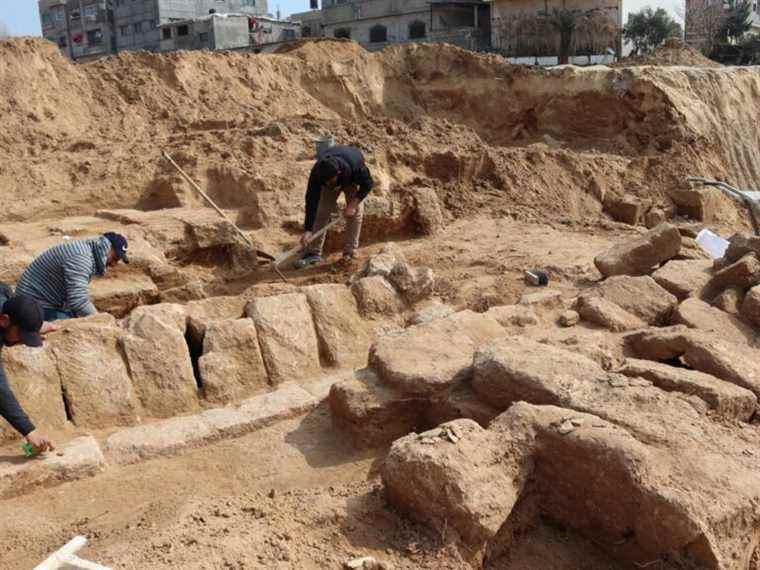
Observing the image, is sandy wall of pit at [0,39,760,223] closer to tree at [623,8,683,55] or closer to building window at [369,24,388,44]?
tree at [623,8,683,55]

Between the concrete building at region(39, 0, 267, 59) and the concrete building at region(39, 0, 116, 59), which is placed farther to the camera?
the concrete building at region(39, 0, 116, 59)

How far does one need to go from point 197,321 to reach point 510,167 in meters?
6.67

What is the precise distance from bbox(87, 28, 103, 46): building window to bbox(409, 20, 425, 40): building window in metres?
21.4

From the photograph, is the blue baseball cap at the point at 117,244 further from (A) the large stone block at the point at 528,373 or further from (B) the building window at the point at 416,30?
(B) the building window at the point at 416,30

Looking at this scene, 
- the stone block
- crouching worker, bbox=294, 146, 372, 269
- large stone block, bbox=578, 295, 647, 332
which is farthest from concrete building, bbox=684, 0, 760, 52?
the stone block

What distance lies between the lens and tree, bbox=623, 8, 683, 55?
30.6 m

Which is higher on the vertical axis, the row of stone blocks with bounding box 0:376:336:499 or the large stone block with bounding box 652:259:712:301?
the large stone block with bounding box 652:259:712:301

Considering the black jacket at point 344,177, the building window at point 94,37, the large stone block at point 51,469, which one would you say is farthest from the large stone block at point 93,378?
the building window at point 94,37

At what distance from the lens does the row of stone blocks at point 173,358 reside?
3.82 meters

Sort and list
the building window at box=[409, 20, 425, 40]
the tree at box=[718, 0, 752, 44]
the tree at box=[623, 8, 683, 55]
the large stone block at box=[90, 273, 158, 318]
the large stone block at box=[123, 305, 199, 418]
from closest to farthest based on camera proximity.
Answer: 1. the large stone block at box=[123, 305, 199, 418]
2. the large stone block at box=[90, 273, 158, 318]
3. the tree at box=[623, 8, 683, 55]
4. the tree at box=[718, 0, 752, 44]
5. the building window at box=[409, 20, 425, 40]

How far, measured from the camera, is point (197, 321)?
448 cm

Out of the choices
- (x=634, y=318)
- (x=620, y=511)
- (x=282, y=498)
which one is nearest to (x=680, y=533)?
(x=620, y=511)

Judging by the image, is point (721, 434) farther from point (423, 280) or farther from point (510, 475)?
point (423, 280)

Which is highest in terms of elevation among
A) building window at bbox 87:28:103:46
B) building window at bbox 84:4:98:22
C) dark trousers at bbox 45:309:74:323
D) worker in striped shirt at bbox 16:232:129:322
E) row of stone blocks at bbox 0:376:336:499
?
building window at bbox 84:4:98:22
